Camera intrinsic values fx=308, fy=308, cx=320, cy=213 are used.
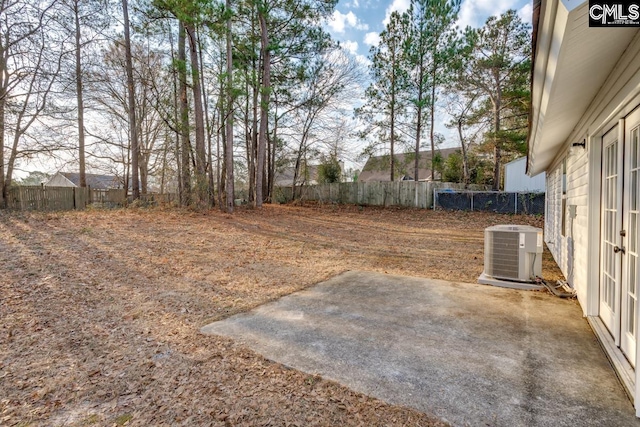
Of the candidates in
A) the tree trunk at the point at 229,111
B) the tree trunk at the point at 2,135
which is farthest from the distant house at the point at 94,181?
the tree trunk at the point at 229,111

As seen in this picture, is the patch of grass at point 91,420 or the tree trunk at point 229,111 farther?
the tree trunk at point 229,111

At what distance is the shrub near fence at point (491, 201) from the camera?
39.6 feet

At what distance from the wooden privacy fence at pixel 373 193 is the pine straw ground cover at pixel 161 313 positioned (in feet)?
22.4

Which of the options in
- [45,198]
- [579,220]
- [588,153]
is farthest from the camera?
[45,198]

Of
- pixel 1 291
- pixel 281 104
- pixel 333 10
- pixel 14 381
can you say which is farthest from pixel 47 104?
pixel 14 381

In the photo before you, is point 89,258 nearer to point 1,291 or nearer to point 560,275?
point 1,291

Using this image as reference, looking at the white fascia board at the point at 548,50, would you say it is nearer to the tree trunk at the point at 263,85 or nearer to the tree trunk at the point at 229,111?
the tree trunk at the point at 229,111

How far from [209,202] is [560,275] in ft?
34.3

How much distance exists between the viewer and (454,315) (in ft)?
10.5

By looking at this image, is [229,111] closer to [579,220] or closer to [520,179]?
[579,220]

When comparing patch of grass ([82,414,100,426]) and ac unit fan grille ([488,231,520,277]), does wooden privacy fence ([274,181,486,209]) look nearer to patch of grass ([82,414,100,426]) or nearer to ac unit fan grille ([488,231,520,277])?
ac unit fan grille ([488,231,520,277])

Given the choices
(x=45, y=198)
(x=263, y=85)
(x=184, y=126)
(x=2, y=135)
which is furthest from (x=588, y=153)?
(x=45, y=198)

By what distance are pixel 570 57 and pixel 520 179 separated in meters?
18.2
